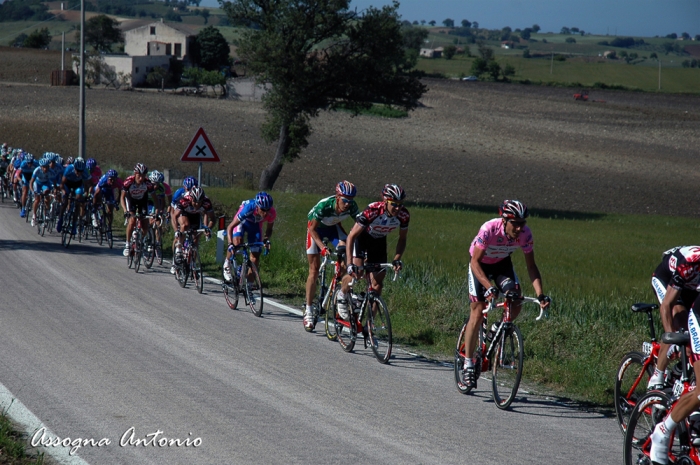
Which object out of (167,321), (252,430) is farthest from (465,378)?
(167,321)

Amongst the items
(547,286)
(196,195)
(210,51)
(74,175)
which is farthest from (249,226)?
(210,51)

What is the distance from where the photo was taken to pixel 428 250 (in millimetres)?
20047

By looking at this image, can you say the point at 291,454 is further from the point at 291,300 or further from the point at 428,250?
the point at 428,250

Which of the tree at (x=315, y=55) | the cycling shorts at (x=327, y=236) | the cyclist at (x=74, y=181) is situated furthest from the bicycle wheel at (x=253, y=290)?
the tree at (x=315, y=55)

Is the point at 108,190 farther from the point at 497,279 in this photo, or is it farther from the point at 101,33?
the point at 101,33

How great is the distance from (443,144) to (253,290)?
5239 centimetres

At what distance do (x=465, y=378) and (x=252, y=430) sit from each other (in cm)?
248

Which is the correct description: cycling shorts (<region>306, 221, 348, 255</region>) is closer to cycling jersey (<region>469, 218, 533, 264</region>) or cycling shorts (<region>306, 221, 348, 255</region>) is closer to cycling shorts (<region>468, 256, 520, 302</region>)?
cycling shorts (<region>468, 256, 520, 302</region>)

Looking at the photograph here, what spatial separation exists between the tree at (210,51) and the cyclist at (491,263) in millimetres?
109697

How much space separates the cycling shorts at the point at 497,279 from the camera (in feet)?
27.4

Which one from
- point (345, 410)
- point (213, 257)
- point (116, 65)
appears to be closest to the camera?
point (345, 410)

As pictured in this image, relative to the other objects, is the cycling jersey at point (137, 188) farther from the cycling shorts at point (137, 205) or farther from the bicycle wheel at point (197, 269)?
the bicycle wheel at point (197, 269)

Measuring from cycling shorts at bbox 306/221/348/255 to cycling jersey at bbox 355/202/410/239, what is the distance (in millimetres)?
1184

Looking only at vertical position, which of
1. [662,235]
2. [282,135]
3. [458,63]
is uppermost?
[458,63]
